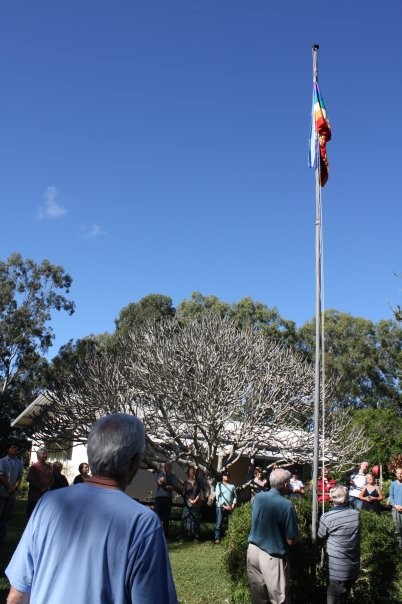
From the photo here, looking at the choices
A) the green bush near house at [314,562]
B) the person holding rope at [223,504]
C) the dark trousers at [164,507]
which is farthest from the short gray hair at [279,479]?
the dark trousers at [164,507]

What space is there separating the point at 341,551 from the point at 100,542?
4.56 m

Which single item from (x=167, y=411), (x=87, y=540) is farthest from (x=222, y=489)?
(x=87, y=540)

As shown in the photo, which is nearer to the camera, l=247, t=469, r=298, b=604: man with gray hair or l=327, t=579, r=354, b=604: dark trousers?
l=247, t=469, r=298, b=604: man with gray hair

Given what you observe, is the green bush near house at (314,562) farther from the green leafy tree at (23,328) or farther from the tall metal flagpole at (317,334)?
the green leafy tree at (23,328)

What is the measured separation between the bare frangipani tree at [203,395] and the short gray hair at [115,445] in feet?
46.6

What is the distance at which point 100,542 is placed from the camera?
6.40 feet

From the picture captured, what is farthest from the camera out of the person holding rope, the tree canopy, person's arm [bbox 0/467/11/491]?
the tree canopy

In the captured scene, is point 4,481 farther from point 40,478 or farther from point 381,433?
point 381,433

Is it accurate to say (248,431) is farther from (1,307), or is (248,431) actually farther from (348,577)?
(1,307)

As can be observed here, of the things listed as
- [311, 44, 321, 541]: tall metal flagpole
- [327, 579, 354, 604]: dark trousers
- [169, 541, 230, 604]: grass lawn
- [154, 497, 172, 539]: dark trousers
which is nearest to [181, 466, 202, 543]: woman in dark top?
[154, 497, 172, 539]: dark trousers

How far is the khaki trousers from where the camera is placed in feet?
17.3

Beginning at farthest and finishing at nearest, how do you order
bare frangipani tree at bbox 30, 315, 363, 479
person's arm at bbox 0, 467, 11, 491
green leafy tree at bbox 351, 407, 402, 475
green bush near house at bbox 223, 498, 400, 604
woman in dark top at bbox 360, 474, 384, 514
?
green leafy tree at bbox 351, 407, 402, 475, bare frangipani tree at bbox 30, 315, 363, 479, woman in dark top at bbox 360, 474, 384, 514, person's arm at bbox 0, 467, 11, 491, green bush near house at bbox 223, 498, 400, 604

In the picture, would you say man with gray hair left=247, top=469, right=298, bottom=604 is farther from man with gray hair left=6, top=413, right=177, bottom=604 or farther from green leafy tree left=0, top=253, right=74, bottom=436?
green leafy tree left=0, top=253, right=74, bottom=436

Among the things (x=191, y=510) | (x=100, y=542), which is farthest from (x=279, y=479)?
(x=191, y=510)
